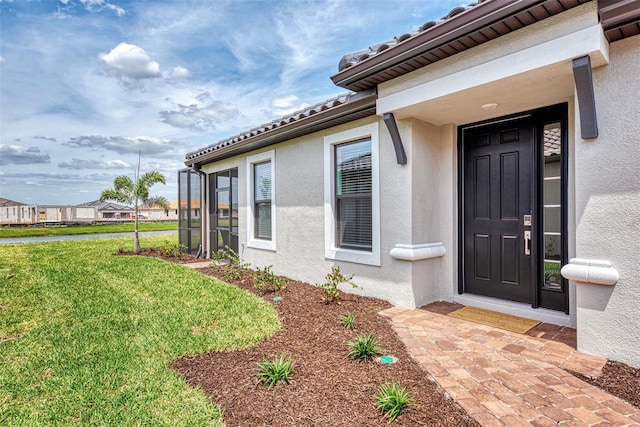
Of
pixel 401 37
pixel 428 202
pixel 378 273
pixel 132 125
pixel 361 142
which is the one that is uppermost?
pixel 132 125

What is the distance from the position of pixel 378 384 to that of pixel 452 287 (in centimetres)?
296

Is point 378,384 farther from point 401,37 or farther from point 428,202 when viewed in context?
point 401,37

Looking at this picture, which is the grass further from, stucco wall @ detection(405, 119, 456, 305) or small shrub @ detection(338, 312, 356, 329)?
stucco wall @ detection(405, 119, 456, 305)

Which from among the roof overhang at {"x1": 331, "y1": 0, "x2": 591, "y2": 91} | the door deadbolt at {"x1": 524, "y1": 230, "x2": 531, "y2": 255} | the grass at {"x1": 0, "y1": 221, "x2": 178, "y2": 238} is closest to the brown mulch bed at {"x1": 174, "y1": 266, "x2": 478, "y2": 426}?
the door deadbolt at {"x1": 524, "y1": 230, "x2": 531, "y2": 255}

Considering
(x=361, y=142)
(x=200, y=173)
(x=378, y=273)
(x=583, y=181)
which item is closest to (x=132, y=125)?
(x=200, y=173)

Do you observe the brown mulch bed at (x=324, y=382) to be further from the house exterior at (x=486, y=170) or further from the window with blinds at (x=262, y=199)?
the window with blinds at (x=262, y=199)

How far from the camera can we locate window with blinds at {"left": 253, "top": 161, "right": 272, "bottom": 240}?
7902 mm

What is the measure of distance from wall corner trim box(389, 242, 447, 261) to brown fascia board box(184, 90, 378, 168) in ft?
7.25

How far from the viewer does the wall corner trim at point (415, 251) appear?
4.67m

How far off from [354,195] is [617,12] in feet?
12.6

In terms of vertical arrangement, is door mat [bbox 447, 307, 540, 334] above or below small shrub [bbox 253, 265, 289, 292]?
below

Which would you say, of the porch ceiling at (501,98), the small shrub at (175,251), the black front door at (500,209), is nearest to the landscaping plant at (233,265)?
the small shrub at (175,251)

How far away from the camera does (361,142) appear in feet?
18.4

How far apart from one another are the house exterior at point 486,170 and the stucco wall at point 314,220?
1.3 inches
